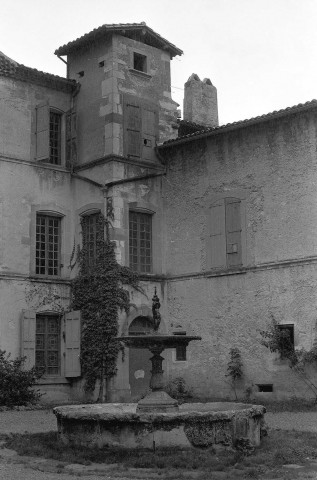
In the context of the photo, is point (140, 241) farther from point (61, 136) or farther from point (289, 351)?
point (289, 351)

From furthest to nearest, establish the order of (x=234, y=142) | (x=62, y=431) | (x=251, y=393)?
1. (x=234, y=142)
2. (x=251, y=393)
3. (x=62, y=431)

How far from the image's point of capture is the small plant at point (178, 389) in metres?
20.0

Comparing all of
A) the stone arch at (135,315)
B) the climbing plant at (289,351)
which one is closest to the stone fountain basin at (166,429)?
the climbing plant at (289,351)

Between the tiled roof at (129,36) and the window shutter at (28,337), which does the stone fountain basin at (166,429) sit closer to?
the window shutter at (28,337)

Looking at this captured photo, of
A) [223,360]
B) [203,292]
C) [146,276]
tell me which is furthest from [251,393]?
[146,276]

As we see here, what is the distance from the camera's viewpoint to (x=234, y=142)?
66.3ft

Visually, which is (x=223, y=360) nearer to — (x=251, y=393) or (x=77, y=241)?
(x=251, y=393)

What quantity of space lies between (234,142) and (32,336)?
762 cm

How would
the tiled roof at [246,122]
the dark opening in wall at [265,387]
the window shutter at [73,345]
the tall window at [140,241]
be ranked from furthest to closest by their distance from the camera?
1. the tall window at [140,241]
2. the window shutter at [73,345]
3. the dark opening in wall at [265,387]
4. the tiled roof at [246,122]

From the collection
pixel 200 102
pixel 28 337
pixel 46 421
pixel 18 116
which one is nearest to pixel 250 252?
pixel 28 337

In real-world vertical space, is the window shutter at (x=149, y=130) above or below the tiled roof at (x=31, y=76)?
below

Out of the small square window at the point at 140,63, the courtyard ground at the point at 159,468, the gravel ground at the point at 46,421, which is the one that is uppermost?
the small square window at the point at 140,63

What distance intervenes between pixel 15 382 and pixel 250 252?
6.94 metres

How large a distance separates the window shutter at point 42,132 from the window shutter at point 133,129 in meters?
2.26
